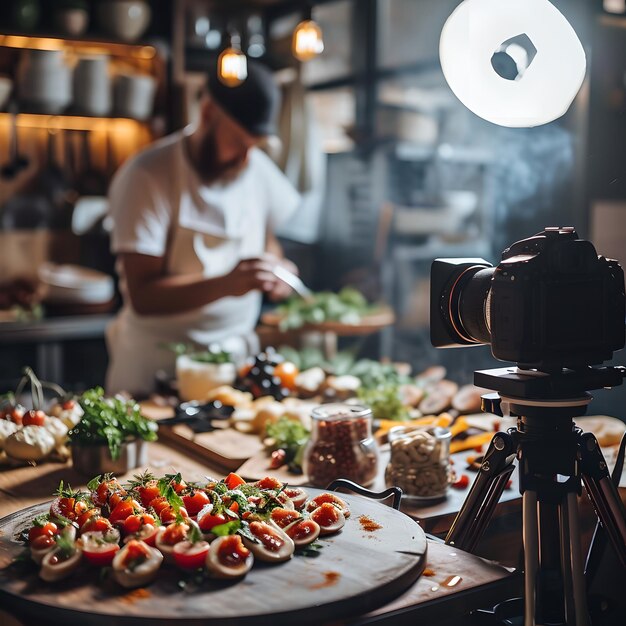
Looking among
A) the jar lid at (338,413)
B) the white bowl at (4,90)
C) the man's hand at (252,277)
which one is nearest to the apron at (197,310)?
the man's hand at (252,277)

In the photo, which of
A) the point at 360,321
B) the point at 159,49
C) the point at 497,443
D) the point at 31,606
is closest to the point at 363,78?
the point at 159,49

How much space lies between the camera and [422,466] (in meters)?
1.63

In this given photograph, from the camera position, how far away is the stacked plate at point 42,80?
4.15m

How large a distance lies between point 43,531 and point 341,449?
66cm

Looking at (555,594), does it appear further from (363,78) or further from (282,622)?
(363,78)

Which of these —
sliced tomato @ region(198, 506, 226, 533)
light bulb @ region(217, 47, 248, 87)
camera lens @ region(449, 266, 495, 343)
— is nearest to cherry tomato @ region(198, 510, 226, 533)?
sliced tomato @ region(198, 506, 226, 533)

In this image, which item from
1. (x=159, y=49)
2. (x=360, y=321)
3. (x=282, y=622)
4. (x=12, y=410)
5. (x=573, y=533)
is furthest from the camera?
(x=159, y=49)

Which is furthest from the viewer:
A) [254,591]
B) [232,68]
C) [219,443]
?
[232,68]

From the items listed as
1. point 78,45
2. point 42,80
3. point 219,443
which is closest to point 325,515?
point 219,443

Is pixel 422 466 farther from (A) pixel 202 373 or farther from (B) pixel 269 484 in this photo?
(A) pixel 202 373

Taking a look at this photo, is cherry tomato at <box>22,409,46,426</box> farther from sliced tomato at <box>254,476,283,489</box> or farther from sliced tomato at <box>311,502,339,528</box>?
sliced tomato at <box>311,502,339,528</box>

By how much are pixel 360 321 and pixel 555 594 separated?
2434 millimetres

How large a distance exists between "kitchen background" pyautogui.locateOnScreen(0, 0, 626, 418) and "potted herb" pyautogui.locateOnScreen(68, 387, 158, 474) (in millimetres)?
1842

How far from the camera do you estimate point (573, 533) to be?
1.21 m
